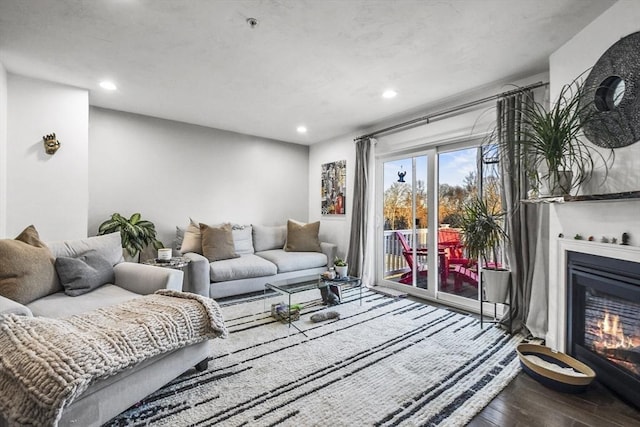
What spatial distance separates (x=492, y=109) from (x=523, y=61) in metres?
0.55

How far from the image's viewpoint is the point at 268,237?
4754 mm

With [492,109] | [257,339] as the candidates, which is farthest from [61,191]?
[492,109]

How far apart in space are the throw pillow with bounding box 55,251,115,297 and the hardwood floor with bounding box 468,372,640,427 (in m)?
2.80

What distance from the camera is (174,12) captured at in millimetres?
1906

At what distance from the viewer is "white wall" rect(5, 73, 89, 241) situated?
2762mm

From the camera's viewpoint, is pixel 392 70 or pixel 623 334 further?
pixel 392 70

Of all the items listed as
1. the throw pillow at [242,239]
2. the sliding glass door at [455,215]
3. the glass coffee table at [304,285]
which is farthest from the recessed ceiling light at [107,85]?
the sliding glass door at [455,215]

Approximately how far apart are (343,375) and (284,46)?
99.3 inches

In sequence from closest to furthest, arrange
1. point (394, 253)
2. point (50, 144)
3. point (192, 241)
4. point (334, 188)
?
1. point (50, 144)
2. point (192, 241)
3. point (394, 253)
4. point (334, 188)

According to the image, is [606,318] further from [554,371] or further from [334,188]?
[334,188]

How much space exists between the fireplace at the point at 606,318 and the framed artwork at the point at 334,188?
10.6ft

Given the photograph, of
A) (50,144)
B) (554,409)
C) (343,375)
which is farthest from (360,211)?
(50,144)

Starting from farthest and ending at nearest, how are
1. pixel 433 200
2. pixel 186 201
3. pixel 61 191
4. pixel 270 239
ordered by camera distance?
pixel 270 239 → pixel 186 201 → pixel 433 200 → pixel 61 191

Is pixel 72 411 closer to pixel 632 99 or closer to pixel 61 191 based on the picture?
pixel 61 191
